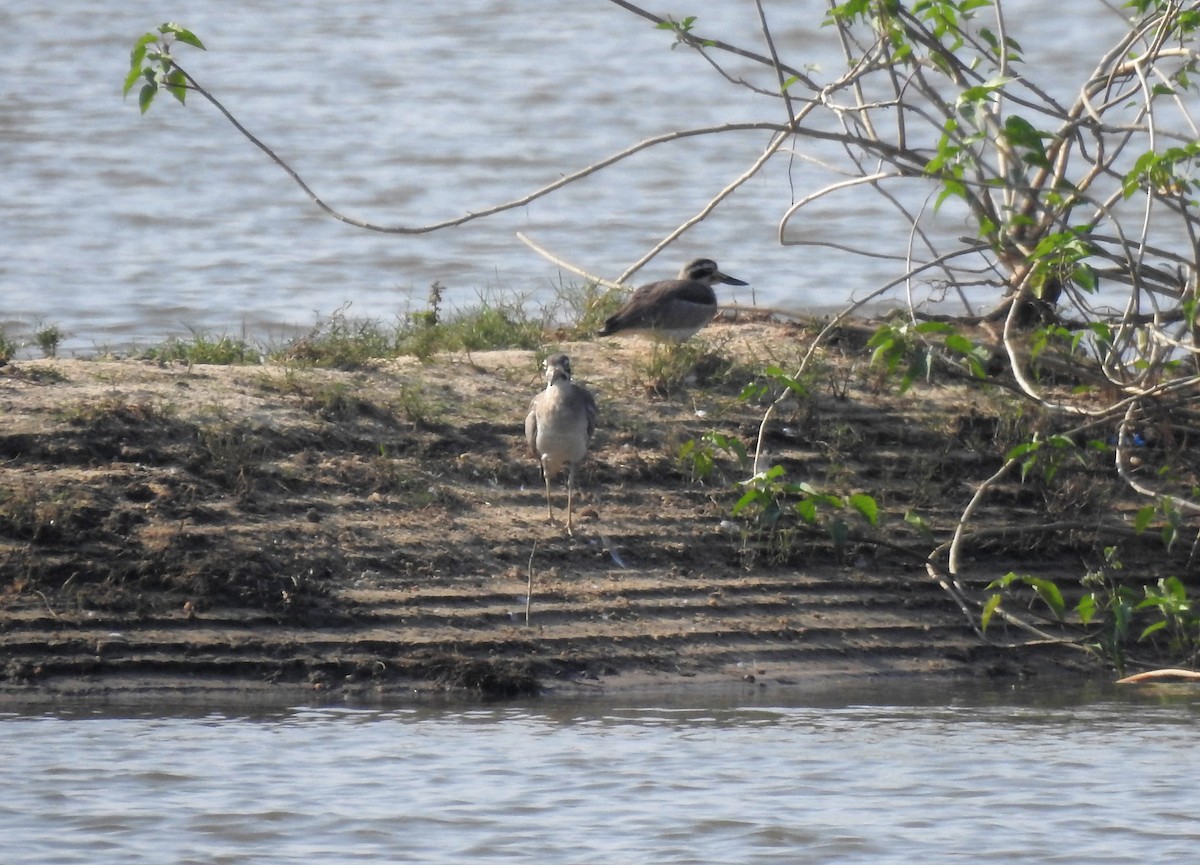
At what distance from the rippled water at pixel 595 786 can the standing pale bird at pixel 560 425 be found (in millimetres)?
1155

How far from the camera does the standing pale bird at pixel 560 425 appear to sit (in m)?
7.63

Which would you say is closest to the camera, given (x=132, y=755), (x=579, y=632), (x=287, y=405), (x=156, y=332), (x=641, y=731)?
(x=132, y=755)

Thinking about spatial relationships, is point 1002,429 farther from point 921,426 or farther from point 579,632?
point 579,632

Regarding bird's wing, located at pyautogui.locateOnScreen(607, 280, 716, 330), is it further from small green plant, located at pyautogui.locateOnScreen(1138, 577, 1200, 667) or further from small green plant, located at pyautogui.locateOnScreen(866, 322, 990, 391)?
small green plant, located at pyautogui.locateOnScreen(1138, 577, 1200, 667)

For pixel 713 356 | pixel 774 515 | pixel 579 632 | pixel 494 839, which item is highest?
pixel 713 356

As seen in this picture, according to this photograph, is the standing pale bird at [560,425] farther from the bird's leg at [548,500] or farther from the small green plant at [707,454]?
the small green plant at [707,454]

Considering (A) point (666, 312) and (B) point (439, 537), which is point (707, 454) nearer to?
(B) point (439, 537)

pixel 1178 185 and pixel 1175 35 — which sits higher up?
pixel 1175 35

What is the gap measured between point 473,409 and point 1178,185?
3.13 metres

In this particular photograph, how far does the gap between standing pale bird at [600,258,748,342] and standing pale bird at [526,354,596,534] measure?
1.01 m

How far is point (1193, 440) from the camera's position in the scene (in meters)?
8.40

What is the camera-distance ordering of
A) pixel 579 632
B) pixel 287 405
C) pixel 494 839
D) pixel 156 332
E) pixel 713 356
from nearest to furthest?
pixel 494 839, pixel 579 632, pixel 287 405, pixel 713 356, pixel 156 332

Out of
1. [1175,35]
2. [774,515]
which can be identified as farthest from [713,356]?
[1175,35]

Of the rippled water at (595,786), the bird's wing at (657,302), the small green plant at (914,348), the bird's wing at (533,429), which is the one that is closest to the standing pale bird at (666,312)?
the bird's wing at (657,302)
